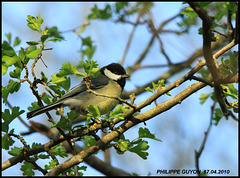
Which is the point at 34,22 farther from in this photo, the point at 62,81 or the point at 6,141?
the point at 6,141

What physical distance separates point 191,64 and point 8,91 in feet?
10.2

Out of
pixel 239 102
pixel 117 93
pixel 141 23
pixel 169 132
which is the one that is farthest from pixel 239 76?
pixel 169 132

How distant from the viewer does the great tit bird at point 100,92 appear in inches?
121

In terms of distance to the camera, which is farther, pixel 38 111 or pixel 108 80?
pixel 108 80

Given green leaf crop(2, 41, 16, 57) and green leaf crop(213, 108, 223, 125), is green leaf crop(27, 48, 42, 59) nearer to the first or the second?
green leaf crop(2, 41, 16, 57)

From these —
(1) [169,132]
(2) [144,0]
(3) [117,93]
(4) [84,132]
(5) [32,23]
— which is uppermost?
(2) [144,0]

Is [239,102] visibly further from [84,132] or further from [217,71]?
[84,132]

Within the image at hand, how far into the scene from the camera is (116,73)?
13.0 ft

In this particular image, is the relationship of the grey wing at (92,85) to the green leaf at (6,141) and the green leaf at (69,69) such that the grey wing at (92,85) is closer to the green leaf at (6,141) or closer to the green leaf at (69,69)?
the green leaf at (6,141)

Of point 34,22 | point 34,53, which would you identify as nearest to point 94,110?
point 34,53

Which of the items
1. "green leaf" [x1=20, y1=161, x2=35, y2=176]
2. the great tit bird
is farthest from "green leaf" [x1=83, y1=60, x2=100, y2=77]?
"green leaf" [x1=20, y1=161, x2=35, y2=176]

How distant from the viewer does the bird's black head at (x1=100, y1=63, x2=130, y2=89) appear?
3.82 meters

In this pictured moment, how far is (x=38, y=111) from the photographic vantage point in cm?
251

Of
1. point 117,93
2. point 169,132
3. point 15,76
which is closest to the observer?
point 15,76
